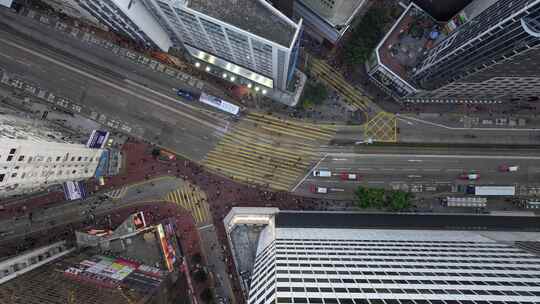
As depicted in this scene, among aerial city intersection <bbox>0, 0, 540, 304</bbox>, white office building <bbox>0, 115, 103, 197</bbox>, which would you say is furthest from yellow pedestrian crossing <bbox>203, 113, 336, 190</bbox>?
white office building <bbox>0, 115, 103, 197</bbox>

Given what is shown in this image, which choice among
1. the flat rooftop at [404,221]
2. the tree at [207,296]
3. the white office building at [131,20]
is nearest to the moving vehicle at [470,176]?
the flat rooftop at [404,221]

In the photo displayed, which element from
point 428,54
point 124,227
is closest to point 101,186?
point 124,227

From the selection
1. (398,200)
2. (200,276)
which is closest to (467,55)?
(398,200)

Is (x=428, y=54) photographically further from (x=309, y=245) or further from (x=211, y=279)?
(x=211, y=279)

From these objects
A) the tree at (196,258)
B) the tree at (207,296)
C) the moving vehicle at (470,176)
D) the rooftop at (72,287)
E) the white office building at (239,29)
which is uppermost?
the white office building at (239,29)

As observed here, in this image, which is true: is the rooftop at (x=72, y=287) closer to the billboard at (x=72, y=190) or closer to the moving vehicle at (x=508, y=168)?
the billboard at (x=72, y=190)

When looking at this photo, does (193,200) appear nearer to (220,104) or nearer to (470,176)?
(220,104)
